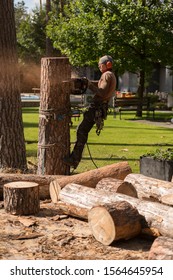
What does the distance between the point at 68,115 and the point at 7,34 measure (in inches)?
101

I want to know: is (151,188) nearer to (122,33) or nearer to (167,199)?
(167,199)

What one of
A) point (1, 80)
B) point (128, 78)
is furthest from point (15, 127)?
point (128, 78)

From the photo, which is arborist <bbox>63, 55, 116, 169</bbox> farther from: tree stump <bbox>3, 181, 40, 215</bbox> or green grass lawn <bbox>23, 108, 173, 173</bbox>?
tree stump <bbox>3, 181, 40, 215</bbox>

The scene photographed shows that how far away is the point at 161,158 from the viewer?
9.87 meters

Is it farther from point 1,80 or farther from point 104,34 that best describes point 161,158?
point 104,34

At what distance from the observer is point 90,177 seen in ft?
30.9

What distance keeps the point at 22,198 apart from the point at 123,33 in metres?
19.6

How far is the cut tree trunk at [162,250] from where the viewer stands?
594cm

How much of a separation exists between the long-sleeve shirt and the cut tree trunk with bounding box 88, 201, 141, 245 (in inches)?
127

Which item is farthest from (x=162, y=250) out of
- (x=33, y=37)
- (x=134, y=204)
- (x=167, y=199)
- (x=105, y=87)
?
(x=33, y=37)

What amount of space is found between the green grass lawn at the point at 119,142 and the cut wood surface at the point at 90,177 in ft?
4.40

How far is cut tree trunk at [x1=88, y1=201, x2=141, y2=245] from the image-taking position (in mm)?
6832

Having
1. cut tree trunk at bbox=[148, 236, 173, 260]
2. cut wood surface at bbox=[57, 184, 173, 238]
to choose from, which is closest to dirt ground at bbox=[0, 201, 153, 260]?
cut wood surface at bbox=[57, 184, 173, 238]

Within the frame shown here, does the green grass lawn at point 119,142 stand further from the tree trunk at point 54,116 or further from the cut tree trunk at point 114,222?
the cut tree trunk at point 114,222
